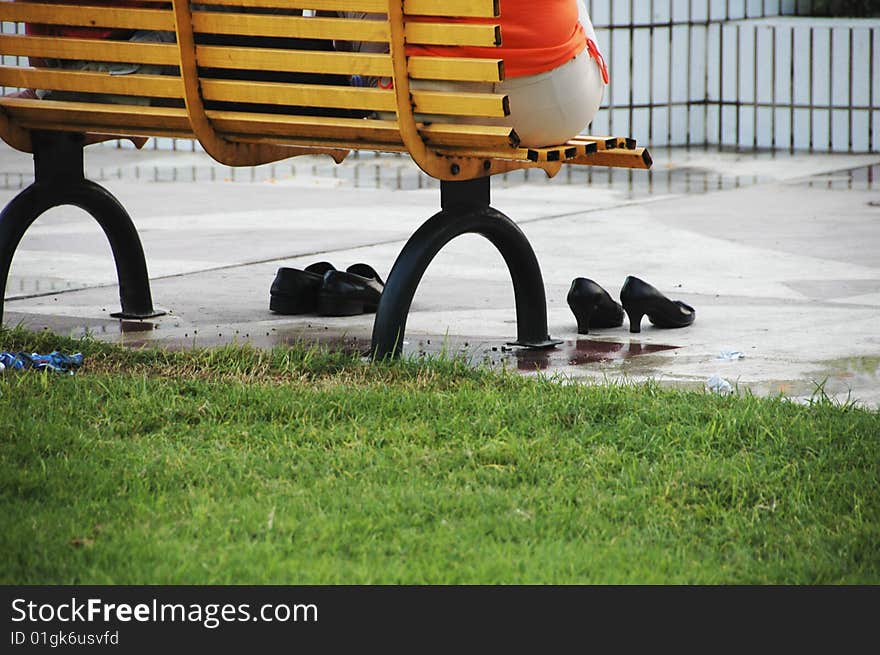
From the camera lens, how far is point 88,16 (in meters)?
5.21

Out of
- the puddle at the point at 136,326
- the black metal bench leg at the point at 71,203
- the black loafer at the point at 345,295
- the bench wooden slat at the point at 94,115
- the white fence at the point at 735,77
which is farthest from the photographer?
the white fence at the point at 735,77

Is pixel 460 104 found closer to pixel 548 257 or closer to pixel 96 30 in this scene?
pixel 96 30

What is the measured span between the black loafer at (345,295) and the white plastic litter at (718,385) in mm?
1718

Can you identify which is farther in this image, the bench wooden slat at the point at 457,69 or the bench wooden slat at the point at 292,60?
the bench wooden slat at the point at 292,60

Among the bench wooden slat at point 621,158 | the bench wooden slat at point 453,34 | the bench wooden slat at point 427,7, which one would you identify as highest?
the bench wooden slat at point 427,7

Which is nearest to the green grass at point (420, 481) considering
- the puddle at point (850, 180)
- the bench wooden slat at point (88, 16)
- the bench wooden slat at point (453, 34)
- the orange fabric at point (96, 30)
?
the bench wooden slat at point (453, 34)

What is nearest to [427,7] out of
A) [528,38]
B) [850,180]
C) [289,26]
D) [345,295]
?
[528,38]

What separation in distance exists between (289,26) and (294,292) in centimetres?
140

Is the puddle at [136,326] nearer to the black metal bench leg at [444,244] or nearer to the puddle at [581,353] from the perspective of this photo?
the black metal bench leg at [444,244]

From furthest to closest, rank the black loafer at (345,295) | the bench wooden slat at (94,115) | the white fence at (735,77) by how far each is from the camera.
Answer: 1. the white fence at (735,77)
2. the black loafer at (345,295)
3. the bench wooden slat at (94,115)

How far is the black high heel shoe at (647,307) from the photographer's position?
5.55m

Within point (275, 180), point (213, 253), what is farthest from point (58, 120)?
point (275, 180)

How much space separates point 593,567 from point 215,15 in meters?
2.59
